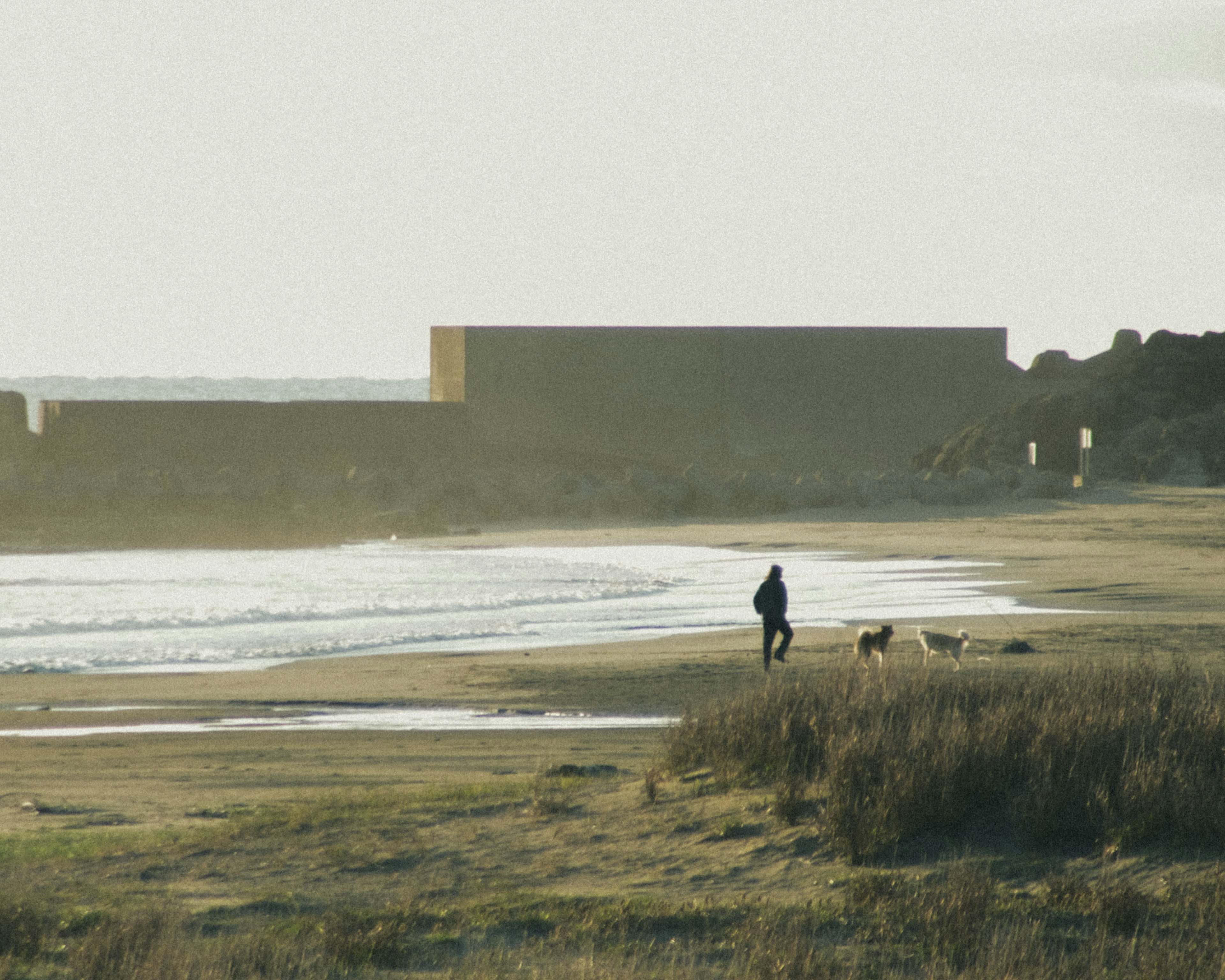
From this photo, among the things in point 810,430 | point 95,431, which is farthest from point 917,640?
point 95,431

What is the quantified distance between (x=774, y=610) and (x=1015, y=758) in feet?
20.6

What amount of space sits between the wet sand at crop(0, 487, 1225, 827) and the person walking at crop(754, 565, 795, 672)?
0.25 m

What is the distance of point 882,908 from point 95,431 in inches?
1495

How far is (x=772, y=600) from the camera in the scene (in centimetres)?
1294

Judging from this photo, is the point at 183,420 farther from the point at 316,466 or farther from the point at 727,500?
the point at 727,500

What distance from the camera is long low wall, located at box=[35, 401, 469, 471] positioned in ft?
132

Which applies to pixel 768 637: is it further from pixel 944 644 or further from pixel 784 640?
pixel 944 644

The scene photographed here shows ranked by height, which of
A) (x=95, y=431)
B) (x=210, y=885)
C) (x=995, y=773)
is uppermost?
(x=95, y=431)

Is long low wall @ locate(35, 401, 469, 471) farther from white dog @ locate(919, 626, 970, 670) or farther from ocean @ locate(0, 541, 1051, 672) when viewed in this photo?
white dog @ locate(919, 626, 970, 670)

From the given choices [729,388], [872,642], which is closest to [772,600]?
[872,642]

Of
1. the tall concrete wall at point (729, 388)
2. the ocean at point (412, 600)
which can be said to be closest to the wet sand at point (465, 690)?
the ocean at point (412, 600)

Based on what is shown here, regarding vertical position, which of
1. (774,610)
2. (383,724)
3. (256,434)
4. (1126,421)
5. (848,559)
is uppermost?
(1126,421)

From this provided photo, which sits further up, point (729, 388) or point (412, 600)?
point (729, 388)

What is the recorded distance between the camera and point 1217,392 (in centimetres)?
4244
